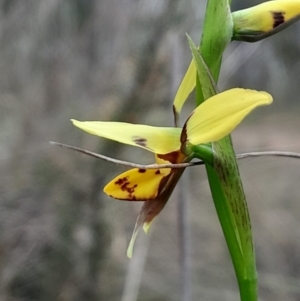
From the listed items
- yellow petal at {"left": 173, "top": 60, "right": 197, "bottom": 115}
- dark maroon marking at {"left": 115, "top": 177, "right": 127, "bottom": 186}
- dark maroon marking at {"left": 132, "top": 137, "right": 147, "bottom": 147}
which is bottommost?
dark maroon marking at {"left": 115, "top": 177, "right": 127, "bottom": 186}

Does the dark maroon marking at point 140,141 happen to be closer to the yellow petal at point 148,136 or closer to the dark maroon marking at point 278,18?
the yellow petal at point 148,136

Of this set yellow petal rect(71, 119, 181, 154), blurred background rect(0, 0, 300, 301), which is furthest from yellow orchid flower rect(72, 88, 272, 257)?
blurred background rect(0, 0, 300, 301)

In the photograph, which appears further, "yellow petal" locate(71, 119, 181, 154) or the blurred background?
the blurred background

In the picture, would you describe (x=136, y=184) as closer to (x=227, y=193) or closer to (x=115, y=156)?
(x=227, y=193)

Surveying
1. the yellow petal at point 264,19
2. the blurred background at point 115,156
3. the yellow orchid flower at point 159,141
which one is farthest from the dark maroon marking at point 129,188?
the blurred background at point 115,156

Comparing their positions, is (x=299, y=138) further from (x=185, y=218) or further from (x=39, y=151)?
(x=39, y=151)

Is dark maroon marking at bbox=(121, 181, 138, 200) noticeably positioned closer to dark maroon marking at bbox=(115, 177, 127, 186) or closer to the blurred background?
dark maroon marking at bbox=(115, 177, 127, 186)

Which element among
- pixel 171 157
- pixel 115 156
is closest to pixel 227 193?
pixel 171 157
